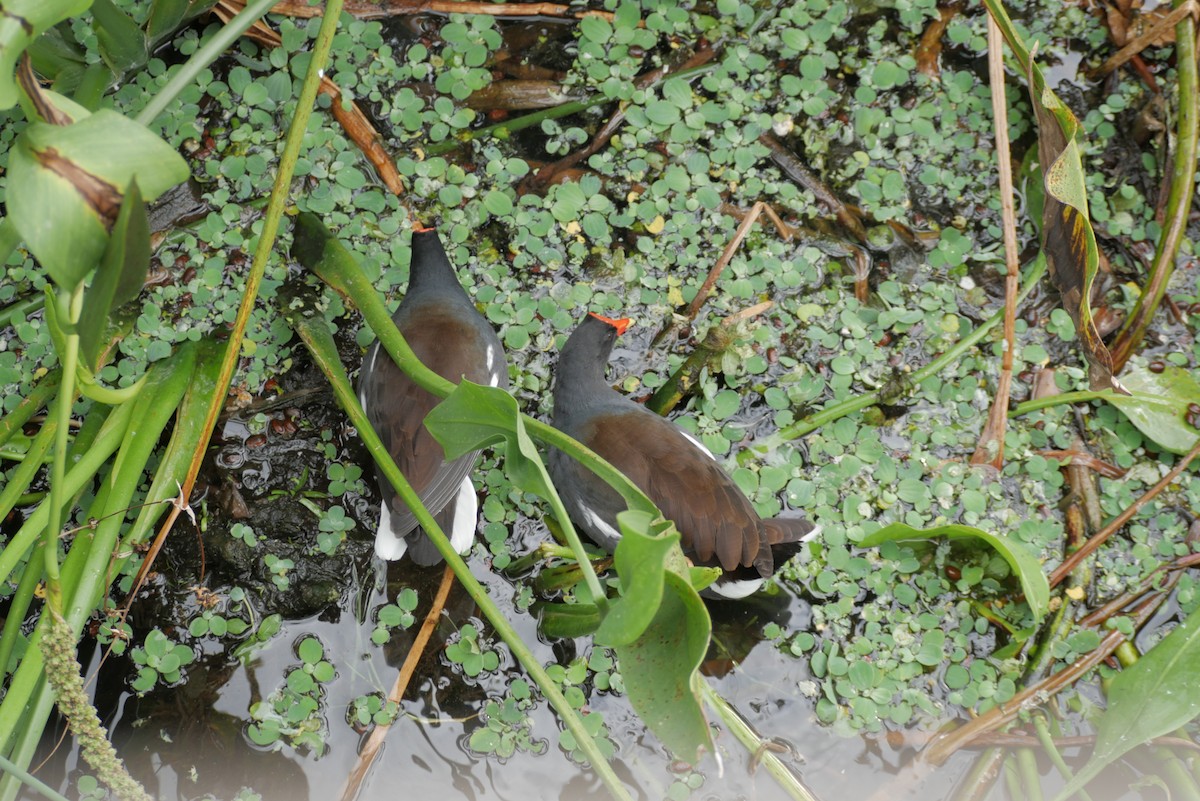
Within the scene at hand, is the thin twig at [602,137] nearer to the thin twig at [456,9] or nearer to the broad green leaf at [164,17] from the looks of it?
the thin twig at [456,9]

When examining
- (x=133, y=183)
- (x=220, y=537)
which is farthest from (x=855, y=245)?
(x=133, y=183)

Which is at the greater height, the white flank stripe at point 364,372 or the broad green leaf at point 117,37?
the broad green leaf at point 117,37

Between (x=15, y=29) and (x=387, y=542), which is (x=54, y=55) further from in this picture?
(x=387, y=542)

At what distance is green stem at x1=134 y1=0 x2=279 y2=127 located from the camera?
1.46 meters

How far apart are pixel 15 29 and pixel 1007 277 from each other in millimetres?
2135

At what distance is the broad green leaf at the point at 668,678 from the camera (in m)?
1.35

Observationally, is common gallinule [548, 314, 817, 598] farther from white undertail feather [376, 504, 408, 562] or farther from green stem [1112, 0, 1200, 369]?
green stem [1112, 0, 1200, 369]

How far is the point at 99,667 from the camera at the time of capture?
217cm

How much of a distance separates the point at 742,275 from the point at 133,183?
5.83 feet

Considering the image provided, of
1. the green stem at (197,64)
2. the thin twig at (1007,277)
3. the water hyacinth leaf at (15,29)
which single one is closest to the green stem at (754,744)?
the thin twig at (1007,277)

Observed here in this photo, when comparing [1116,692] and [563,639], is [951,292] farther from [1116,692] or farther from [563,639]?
[563,639]

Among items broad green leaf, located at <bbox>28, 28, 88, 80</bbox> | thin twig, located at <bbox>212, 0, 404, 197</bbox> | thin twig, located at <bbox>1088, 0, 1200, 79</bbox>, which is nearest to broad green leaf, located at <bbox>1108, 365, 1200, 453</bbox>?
thin twig, located at <bbox>1088, 0, 1200, 79</bbox>

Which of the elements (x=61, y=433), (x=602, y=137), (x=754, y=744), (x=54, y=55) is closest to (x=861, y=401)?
(x=754, y=744)

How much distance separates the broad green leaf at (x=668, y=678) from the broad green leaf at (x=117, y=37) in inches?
68.9
